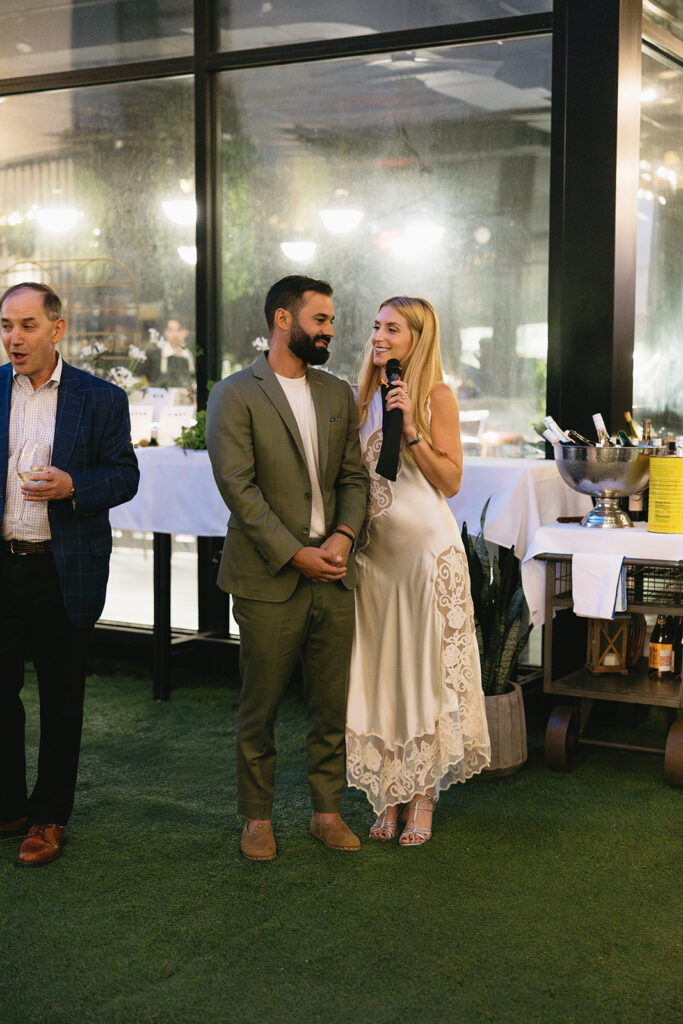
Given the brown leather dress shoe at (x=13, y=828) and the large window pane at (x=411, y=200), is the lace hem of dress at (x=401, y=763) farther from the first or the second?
the large window pane at (x=411, y=200)

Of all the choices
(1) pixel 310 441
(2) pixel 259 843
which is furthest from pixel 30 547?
(2) pixel 259 843

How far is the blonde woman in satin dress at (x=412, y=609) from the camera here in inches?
136

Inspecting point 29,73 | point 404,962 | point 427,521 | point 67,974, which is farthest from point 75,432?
point 29,73

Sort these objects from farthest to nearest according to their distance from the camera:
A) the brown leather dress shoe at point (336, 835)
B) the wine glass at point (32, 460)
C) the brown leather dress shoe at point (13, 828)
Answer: the brown leather dress shoe at point (13, 828) → the brown leather dress shoe at point (336, 835) → the wine glass at point (32, 460)

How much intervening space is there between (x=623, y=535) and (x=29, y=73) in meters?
4.01

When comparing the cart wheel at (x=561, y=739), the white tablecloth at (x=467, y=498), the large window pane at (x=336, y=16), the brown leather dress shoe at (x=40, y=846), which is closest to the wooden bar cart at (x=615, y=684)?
the cart wheel at (x=561, y=739)

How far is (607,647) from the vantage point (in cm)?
425

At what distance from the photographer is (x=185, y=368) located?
18.8ft

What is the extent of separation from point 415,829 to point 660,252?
2796 mm

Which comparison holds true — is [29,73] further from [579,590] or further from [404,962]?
[404,962]

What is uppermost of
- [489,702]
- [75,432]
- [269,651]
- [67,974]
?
[75,432]

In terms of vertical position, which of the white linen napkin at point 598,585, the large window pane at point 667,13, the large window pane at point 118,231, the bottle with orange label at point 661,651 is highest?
the large window pane at point 667,13

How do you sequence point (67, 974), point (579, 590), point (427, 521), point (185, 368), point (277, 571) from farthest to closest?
point (185, 368) → point (579, 590) → point (427, 521) → point (277, 571) → point (67, 974)

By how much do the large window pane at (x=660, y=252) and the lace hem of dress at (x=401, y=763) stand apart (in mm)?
2027
